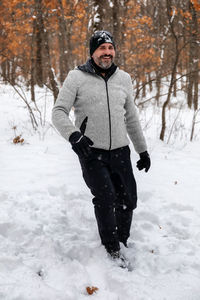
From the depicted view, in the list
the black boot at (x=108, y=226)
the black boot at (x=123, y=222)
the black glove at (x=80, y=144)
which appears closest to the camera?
the black glove at (x=80, y=144)

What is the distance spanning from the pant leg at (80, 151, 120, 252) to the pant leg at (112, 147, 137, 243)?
117mm

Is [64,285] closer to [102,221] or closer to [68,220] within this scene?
[102,221]

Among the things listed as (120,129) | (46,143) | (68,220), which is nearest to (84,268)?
(68,220)

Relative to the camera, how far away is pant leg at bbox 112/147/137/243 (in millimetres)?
2521

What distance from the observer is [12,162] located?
505 centimetres

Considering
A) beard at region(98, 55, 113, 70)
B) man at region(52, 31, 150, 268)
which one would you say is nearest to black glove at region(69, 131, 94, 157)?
man at region(52, 31, 150, 268)

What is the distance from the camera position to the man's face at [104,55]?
7.80 feet

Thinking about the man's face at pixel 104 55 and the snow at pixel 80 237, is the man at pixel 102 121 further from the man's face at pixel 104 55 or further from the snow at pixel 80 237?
the snow at pixel 80 237

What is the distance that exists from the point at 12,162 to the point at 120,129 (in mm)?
3214

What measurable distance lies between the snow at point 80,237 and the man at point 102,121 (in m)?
0.36

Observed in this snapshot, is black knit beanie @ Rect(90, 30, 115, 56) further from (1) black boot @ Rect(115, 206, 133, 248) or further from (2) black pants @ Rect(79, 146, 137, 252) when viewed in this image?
(1) black boot @ Rect(115, 206, 133, 248)

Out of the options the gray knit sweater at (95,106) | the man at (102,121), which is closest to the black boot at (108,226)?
the man at (102,121)

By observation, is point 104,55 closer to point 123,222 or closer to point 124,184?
point 124,184

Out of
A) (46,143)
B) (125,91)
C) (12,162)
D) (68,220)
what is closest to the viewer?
(125,91)
